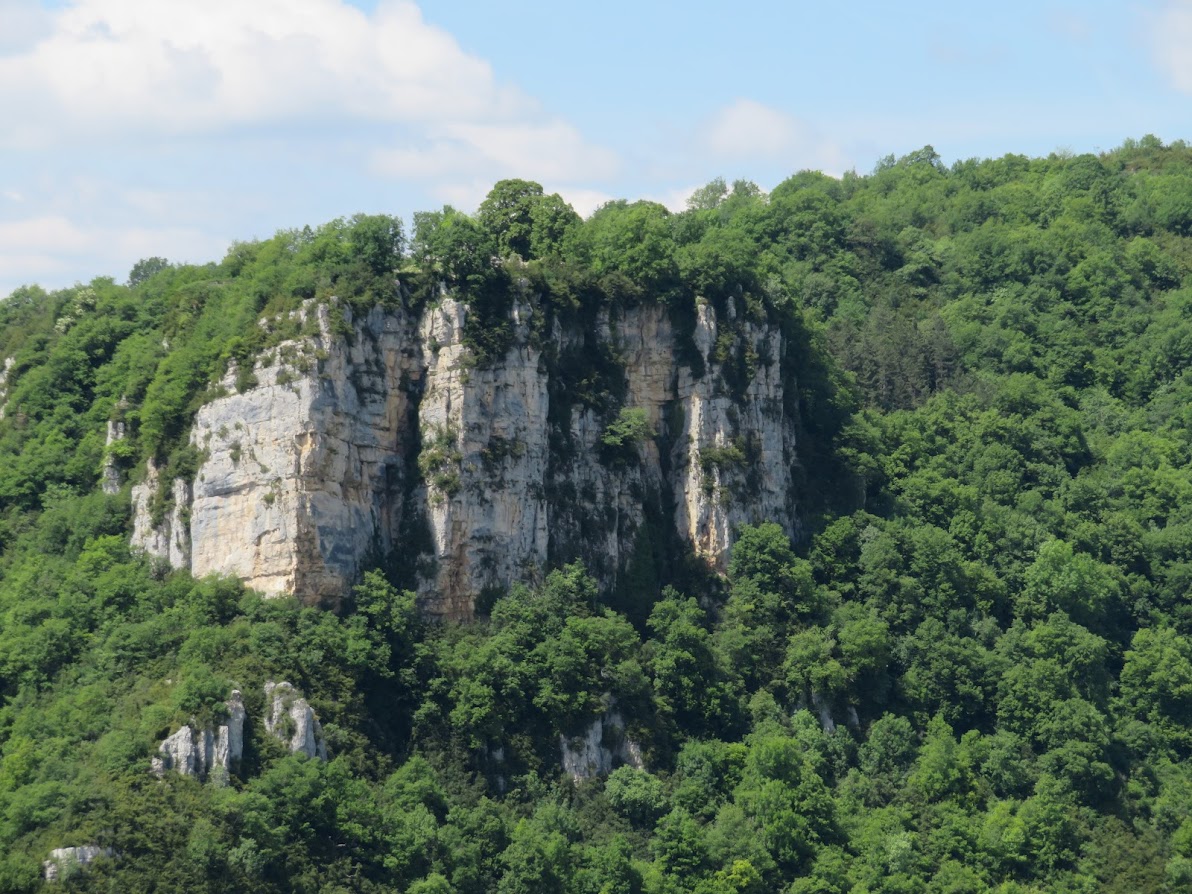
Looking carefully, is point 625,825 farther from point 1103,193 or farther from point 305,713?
point 1103,193

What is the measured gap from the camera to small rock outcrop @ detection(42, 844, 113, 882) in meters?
83.4

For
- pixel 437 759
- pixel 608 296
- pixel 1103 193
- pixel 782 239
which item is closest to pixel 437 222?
pixel 608 296

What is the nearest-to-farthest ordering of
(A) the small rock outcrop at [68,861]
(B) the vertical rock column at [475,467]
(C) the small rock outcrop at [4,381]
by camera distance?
(A) the small rock outcrop at [68,861], (B) the vertical rock column at [475,467], (C) the small rock outcrop at [4,381]

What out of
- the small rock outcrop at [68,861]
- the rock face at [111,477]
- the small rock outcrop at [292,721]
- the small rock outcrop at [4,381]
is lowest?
the small rock outcrop at [68,861]

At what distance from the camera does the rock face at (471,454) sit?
3777 inches

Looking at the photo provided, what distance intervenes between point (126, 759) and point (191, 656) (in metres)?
5.86

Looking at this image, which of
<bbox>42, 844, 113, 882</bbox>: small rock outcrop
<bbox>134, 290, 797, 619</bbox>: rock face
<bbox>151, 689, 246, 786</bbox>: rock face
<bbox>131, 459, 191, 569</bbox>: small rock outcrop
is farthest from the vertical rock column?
<bbox>42, 844, 113, 882</bbox>: small rock outcrop

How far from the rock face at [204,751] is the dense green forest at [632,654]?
63 cm

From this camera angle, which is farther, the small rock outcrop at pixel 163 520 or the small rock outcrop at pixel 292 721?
the small rock outcrop at pixel 163 520

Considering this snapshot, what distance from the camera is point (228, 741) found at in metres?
89.0

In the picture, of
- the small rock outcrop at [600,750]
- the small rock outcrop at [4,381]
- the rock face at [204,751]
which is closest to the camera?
the rock face at [204,751]

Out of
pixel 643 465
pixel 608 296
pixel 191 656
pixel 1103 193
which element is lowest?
pixel 191 656

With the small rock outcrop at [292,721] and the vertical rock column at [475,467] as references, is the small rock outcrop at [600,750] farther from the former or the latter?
the small rock outcrop at [292,721]

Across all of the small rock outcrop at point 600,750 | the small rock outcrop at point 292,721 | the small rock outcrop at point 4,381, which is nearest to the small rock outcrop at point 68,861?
the small rock outcrop at point 292,721
